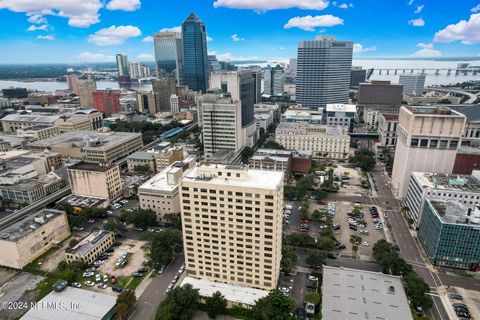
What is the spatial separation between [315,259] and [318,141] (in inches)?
3225

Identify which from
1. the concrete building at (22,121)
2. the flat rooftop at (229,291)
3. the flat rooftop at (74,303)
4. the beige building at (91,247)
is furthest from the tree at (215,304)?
the concrete building at (22,121)

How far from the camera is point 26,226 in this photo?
69938mm

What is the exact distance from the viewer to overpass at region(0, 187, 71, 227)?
7894 centimetres

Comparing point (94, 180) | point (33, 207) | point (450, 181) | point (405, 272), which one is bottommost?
point (405, 272)

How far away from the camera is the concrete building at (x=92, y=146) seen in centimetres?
12075

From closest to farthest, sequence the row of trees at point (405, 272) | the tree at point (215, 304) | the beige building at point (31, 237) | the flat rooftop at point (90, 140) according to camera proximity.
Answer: the tree at point (215, 304)
the row of trees at point (405, 272)
the beige building at point (31, 237)
the flat rooftop at point (90, 140)

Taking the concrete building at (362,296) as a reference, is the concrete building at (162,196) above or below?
above

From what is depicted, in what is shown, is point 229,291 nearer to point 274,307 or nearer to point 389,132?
point 274,307

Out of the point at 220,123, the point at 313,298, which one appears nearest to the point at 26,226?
the point at 313,298

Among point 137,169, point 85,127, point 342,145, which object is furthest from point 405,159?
point 85,127

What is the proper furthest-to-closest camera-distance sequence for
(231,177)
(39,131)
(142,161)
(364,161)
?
(39,131) → (142,161) → (364,161) → (231,177)

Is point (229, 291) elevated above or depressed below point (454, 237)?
below

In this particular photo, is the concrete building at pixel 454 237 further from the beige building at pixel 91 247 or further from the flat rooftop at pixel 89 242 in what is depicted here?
the flat rooftop at pixel 89 242

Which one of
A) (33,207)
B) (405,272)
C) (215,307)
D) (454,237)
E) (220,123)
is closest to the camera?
(215,307)
